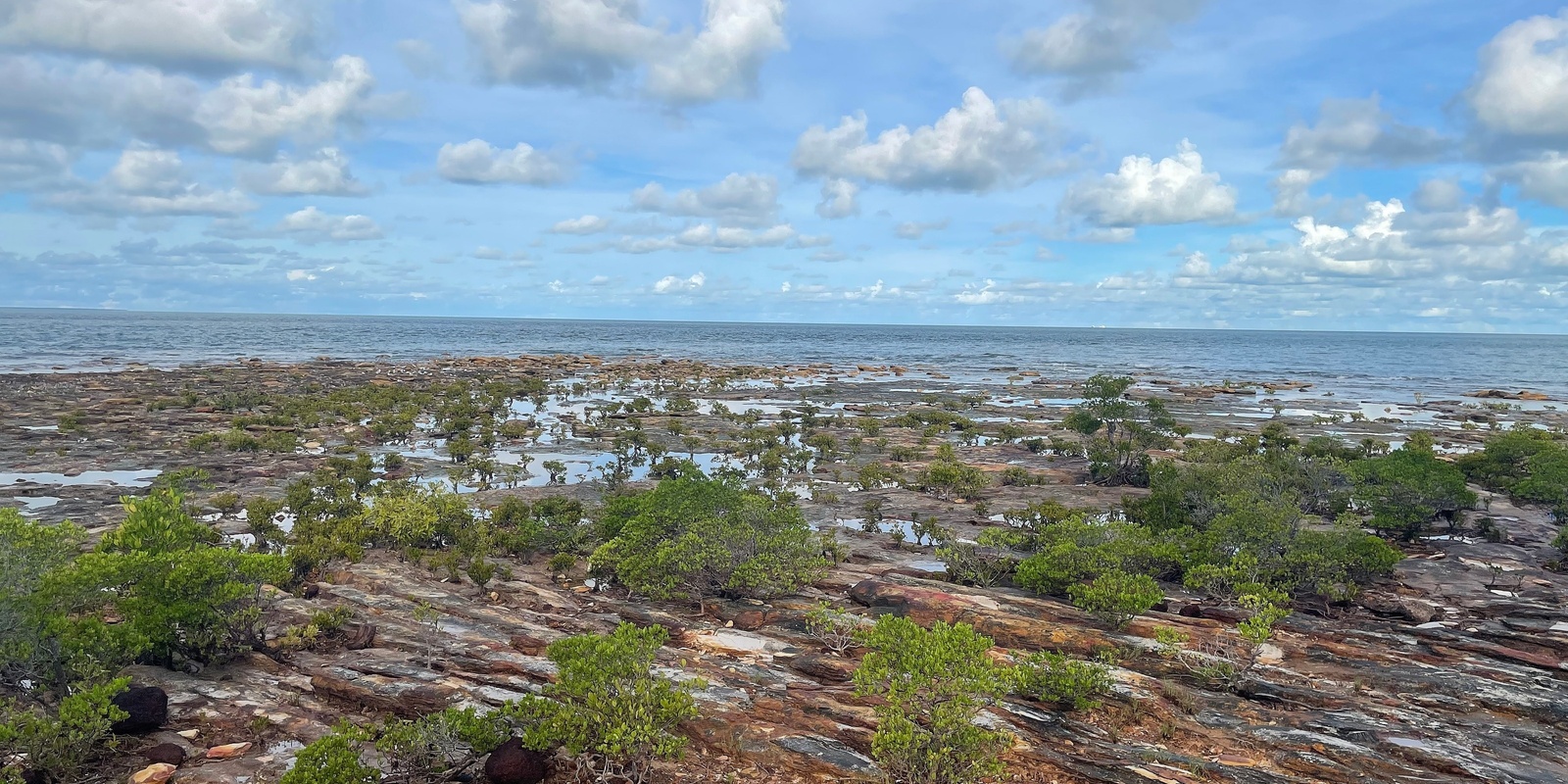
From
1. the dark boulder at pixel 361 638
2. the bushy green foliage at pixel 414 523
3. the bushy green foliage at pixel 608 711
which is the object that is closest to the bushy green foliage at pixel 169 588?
the dark boulder at pixel 361 638

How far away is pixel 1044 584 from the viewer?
18.5 metres

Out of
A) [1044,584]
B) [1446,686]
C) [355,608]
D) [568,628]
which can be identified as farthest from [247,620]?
[1446,686]

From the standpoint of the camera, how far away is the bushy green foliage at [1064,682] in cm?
1234

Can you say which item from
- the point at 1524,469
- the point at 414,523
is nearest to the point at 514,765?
the point at 414,523

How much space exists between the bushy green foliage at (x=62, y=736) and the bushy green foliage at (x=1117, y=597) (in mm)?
15691

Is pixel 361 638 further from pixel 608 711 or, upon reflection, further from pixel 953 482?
pixel 953 482

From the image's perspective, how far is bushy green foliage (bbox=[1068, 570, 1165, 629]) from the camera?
625 inches

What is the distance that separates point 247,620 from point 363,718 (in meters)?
3.05

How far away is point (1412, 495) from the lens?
77.8 ft

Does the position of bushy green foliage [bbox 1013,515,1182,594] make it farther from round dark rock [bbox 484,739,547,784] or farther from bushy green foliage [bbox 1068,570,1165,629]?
round dark rock [bbox 484,739,547,784]

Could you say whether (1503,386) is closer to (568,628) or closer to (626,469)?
(626,469)

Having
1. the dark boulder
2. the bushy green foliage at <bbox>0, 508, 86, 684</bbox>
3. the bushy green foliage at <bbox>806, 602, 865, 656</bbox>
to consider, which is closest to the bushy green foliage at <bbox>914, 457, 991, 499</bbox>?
the bushy green foliage at <bbox>806, 602, 865, 656</bbox>

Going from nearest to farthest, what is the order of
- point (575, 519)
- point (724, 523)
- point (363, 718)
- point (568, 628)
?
point (363, 718), point (568, 628), point (724, 523), point (575, 519)

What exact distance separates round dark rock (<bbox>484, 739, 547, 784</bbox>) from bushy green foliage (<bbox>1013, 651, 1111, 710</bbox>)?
6.94m
